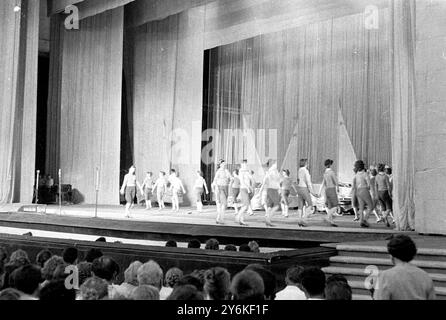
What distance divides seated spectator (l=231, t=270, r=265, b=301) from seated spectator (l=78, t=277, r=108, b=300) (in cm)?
94

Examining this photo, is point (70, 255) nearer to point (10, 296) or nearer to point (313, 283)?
point (10, 296)

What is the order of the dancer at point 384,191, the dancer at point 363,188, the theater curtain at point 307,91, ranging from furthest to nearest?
the theater curtain at point 307,91, the dancer at point 384,191, the dancer at point 363,188

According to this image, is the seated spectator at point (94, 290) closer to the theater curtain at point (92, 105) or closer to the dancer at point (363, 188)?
the dancer at point (363, 188)

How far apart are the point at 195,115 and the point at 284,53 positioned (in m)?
3.69

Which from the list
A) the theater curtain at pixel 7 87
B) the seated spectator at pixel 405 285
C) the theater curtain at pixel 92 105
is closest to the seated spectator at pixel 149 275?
the seated spectator at pixel 405 285

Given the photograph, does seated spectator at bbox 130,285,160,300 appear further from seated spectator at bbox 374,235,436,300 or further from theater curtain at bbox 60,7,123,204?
theater curtain at bbox 60,7,123,204

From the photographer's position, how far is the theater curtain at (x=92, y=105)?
2044 centimetres

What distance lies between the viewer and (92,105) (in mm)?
20672

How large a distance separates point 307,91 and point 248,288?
15288 millimetres

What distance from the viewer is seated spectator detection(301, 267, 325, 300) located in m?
3.90

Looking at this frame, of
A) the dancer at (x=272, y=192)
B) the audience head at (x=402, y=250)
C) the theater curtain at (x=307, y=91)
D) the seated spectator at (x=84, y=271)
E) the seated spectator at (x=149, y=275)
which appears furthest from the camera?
the theater curtain at (x=307, y=91)

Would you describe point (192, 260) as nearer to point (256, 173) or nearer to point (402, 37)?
point (402, 37)

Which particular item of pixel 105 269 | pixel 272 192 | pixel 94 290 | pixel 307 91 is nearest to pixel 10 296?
pixel 94 290

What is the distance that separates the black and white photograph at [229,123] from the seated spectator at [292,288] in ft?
4.47
